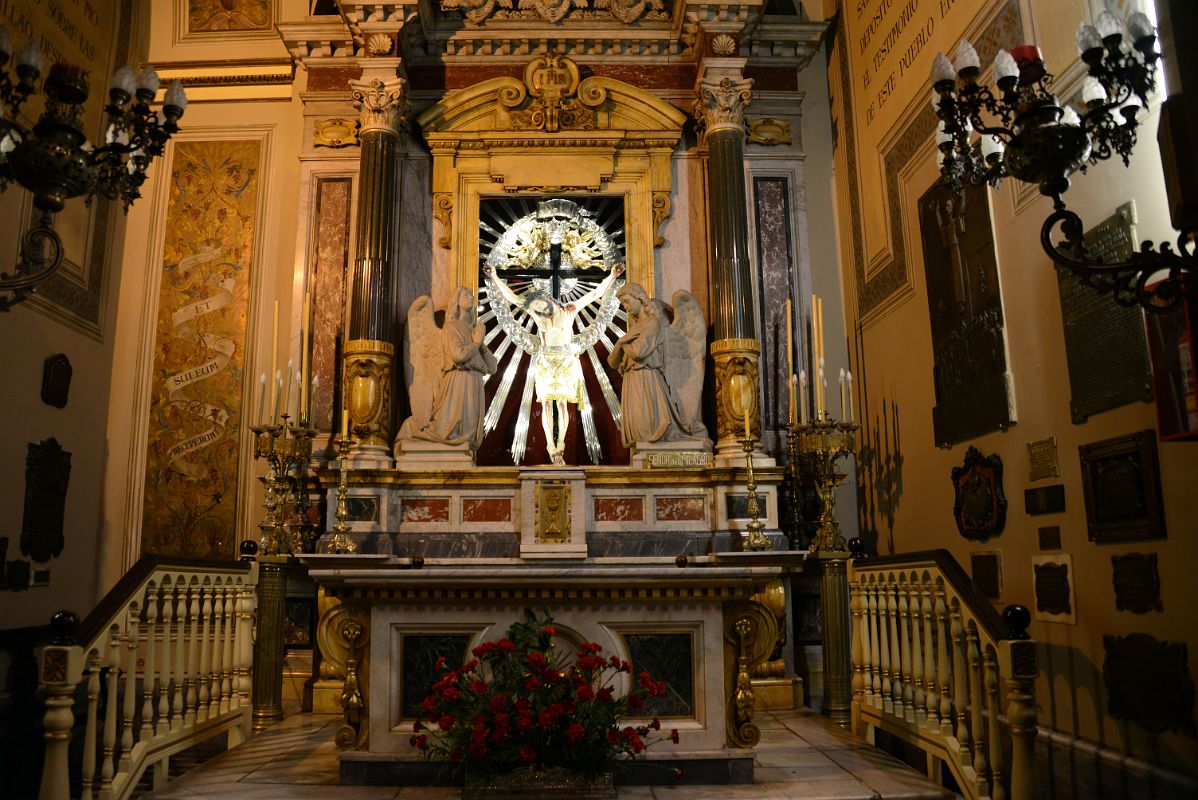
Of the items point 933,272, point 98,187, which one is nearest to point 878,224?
point 933,272

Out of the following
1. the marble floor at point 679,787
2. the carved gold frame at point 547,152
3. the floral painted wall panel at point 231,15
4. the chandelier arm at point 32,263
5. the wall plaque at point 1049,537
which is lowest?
the marble floor at point 679,787

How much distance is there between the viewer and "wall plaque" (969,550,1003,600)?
5.14 m

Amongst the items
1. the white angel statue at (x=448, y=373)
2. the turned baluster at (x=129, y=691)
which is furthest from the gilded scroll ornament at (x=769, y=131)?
the turned baluster at (x=129, y=691)

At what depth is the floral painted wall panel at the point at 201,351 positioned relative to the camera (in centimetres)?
767

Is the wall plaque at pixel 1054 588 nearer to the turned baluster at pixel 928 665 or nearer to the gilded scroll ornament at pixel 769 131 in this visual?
the turned baluster at pixel 928 665

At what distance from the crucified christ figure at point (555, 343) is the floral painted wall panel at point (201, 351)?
2.32m

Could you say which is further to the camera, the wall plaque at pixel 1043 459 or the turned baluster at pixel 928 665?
the wall plaque at pixel 1043 459

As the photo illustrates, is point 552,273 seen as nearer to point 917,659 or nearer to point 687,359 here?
point 687,359

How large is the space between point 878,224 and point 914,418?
1688 millimetres

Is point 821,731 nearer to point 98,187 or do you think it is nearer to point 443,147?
point 98,187

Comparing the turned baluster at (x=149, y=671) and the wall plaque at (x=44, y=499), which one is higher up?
the wall plaque at (x=44, y=499)

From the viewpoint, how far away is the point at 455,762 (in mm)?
3623

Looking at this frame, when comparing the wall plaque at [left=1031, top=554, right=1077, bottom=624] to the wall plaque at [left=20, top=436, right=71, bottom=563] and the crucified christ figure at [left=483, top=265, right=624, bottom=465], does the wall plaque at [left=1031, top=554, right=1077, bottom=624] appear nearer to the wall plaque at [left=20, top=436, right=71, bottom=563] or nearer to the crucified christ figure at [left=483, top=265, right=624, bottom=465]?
the crucified christ figure at [left=483, top=265, right=624, bottom=465]

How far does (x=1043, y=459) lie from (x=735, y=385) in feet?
9.02
